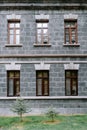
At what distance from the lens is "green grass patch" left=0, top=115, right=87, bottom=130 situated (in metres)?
14.2

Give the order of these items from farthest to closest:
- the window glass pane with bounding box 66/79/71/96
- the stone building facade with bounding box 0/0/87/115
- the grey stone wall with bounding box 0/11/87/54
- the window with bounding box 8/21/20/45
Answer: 1. the window with bounding box 8/21/20/45
2. the window glass pane with bounding box 66/79/71/96
3. the grey stone wall with bounding box 0/11/87/54
4. the stone building facade with bounding box 0/0/87/115

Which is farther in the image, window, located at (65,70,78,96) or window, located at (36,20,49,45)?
window, located at (36,20,49,45)

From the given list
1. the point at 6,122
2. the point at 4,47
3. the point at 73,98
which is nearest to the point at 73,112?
the point at 73,98

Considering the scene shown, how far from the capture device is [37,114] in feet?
62.2

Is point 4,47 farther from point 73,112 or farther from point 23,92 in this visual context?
point 73,112

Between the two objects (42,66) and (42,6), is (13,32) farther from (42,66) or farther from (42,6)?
(42,66)

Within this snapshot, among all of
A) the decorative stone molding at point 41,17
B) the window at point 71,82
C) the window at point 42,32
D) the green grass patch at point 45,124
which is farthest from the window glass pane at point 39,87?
the decorative stone molding at point 41,17

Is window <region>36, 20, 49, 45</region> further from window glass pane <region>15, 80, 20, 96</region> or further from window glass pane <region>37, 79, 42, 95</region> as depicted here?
window glass pane <region>15, 80, 20, 96</region>

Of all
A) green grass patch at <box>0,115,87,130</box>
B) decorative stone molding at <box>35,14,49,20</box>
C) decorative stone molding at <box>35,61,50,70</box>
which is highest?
decorative stone molding at <box>35,14,49,20</box>

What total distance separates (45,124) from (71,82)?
5139 mm

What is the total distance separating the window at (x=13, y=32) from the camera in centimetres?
1961

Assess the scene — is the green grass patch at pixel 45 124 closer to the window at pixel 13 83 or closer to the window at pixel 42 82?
the window at pixel 42 82

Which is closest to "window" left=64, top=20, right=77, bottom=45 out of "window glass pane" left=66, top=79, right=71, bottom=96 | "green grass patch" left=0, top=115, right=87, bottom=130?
"window glass pane" left=66, top=79, right=71, bottom=96

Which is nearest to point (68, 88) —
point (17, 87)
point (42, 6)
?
point (17, 87)
